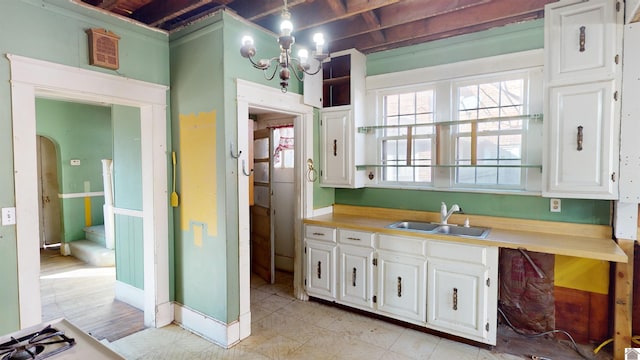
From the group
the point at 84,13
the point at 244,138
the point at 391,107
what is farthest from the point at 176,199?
the point at 391,107

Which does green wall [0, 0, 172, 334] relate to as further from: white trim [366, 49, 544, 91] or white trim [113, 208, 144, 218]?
white trim [366, 49, 544, 91]

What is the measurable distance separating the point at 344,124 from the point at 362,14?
3.49ft

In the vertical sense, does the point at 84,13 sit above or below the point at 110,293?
above

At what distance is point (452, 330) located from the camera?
2.71 metres

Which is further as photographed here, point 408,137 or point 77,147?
point 77,147

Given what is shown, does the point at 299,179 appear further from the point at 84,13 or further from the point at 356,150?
the point at 84,13

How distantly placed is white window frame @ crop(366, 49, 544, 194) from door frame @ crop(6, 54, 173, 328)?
2.13m

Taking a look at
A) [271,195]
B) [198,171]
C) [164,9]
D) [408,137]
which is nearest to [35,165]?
[198,171]

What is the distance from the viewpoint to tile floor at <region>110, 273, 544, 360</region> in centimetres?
258

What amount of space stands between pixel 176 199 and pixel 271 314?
1.43 metres

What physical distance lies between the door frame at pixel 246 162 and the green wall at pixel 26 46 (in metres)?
1.03

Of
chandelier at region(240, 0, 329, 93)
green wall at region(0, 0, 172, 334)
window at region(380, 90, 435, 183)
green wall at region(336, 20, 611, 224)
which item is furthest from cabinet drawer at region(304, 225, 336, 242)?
green wall at region(0, 0, 172, 334)

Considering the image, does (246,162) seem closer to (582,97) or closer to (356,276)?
(356,276)

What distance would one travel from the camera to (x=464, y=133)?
10.4ft
